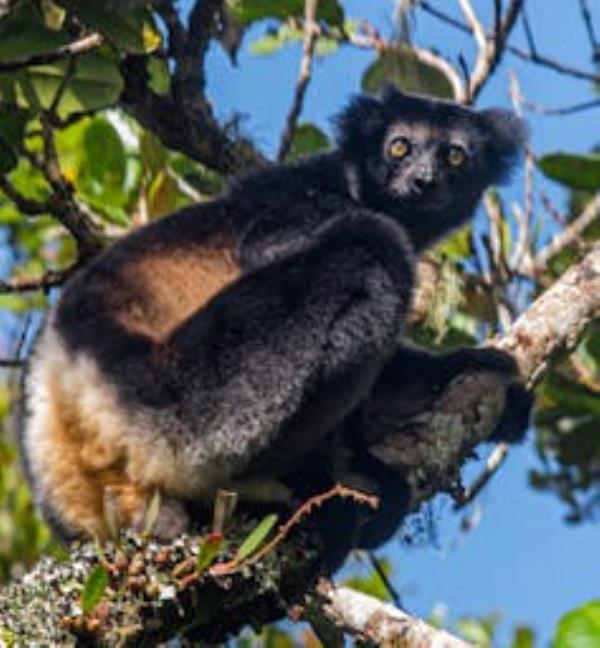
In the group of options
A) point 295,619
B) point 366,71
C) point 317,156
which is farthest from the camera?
point 366,71

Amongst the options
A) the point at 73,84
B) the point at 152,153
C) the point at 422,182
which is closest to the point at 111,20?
the point at 73,84

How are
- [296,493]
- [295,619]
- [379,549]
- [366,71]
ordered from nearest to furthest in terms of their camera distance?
[295,619] → [296,493] → [379,549] → [366,71]

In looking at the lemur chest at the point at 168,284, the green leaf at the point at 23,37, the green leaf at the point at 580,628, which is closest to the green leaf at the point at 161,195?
the green leaf at the point at 23,37

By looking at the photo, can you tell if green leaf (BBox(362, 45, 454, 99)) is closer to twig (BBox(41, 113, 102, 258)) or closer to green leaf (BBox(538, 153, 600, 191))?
green leaf (BBox(538, 153, 600, 191))

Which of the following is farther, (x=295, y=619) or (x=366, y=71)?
(x=366, y=71)

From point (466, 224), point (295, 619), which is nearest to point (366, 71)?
point (466, 224)

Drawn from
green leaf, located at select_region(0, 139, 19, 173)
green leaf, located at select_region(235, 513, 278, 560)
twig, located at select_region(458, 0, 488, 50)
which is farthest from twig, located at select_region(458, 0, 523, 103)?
green leaf, located at select_region(235, 513, 278, 560)

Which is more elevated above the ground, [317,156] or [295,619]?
[317,156]

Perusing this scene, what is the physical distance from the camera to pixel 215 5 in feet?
20.5

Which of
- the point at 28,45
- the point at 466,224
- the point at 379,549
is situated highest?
the point at 28,45

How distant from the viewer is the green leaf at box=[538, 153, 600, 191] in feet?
23.9

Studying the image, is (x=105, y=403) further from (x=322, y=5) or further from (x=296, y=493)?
(x=322, y=5)

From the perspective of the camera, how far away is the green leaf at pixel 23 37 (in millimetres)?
5750

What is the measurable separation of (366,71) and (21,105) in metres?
2.13
